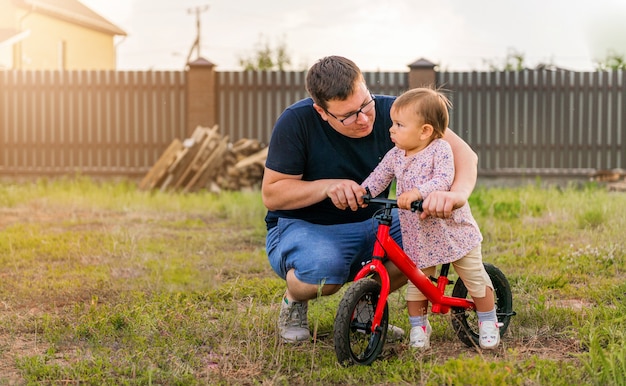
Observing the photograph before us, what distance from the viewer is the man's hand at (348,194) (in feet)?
11.8

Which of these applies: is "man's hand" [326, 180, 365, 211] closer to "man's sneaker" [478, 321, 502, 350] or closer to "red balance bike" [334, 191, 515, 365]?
"red balance bike" [334, 191, 515, 365]

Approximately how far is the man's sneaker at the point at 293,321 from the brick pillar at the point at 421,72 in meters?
11.0

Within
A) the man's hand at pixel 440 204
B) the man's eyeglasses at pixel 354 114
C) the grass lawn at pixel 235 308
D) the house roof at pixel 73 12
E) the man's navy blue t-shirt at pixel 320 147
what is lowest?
the grass lawn at pixel 235 308

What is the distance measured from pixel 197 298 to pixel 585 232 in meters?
3.65

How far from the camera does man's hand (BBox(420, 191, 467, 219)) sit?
11.1 ft

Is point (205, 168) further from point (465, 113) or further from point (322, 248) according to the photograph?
point (322, 248)

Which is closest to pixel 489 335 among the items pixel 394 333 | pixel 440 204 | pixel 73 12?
pixel 394 333

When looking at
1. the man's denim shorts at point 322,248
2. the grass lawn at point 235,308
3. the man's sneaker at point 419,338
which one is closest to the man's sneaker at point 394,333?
the grass lawn at point 235,308

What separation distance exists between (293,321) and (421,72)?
36.7ft

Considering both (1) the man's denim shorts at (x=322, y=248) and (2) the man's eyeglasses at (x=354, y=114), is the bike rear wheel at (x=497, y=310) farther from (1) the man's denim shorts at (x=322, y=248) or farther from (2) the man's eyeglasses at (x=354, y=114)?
(2) the man's eyeglasses at (x=354, y=114)

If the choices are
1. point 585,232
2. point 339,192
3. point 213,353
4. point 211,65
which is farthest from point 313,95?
point 211,65

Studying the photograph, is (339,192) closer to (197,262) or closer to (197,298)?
(197,298)

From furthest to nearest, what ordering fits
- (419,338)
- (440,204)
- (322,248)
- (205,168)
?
(205,168), (322,248), (419,338), (440,204)

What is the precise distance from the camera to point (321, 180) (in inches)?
158
